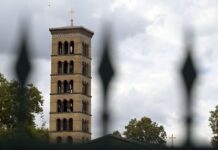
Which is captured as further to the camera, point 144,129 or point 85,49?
point 85,49

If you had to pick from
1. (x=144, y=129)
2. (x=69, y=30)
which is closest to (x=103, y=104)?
(x=144, y=129)

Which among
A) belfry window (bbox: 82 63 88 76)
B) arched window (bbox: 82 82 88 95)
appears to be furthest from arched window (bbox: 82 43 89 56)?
arched window (bbox: 82 82 88 95)

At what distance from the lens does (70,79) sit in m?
100

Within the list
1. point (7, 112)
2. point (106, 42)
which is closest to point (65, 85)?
point (7, 112)

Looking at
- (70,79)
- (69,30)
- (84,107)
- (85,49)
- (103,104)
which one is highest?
(69,30)

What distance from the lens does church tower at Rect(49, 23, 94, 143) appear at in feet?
320

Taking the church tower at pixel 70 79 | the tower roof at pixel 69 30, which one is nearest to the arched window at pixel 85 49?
the church tower at pixel 70 79

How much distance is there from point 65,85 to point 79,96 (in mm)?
3914

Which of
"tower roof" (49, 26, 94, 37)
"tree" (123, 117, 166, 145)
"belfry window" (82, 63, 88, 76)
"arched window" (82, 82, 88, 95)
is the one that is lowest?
"tree" (123, 117, 166, 145)

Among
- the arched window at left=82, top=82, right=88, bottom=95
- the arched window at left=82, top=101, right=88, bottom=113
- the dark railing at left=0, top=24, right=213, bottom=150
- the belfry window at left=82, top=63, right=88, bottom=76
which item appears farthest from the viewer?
the belfry window at left=82, top=63, right=88, bottom=76

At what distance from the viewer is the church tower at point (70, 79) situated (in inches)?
3841

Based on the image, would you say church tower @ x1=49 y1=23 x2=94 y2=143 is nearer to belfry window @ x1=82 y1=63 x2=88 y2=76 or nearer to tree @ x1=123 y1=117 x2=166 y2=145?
belfry window @ x1=82 y1=63 x2=88 y2=76

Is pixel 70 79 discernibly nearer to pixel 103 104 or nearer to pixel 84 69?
pixel 84 69

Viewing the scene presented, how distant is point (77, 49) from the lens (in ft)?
330
